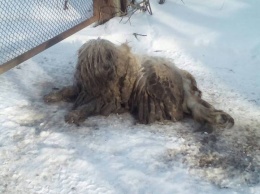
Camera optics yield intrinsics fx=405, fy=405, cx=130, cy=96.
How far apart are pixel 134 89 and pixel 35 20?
268 cm

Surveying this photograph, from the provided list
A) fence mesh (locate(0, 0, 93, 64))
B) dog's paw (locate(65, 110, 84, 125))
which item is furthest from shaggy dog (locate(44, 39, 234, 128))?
fence mesh (locate(0, 0, 93, 64))

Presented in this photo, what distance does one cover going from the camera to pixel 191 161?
318 centimetres

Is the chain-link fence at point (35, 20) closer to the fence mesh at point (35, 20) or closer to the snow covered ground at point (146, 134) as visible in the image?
the fence mesh at point (35, 20)

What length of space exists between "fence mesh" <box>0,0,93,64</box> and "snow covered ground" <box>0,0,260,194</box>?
31 cm

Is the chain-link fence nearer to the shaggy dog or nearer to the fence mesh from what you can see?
the fence mesh

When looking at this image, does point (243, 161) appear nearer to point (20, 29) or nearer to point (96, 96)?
point (96, 96)

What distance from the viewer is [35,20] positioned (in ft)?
19.1

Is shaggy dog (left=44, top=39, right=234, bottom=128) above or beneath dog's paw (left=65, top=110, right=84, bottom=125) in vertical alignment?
above

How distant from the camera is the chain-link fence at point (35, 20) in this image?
5344mm

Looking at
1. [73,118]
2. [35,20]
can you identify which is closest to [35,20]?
[35,20]

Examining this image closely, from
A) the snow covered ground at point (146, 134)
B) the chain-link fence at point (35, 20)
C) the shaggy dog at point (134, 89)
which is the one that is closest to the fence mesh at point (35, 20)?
the chain-link fence at point (35, 20)

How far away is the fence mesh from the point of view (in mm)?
5344

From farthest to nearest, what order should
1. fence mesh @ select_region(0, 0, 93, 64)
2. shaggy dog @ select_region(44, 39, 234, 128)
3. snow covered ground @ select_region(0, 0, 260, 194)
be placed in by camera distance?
fence mesh @ select_region(0, 0, 93, 64) < shaggy dog @ select_region(44, 39, 234, 128) < snow covered ground @ select_region(0, 0, 260, 194)

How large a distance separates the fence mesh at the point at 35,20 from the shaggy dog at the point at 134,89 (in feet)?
5.82
